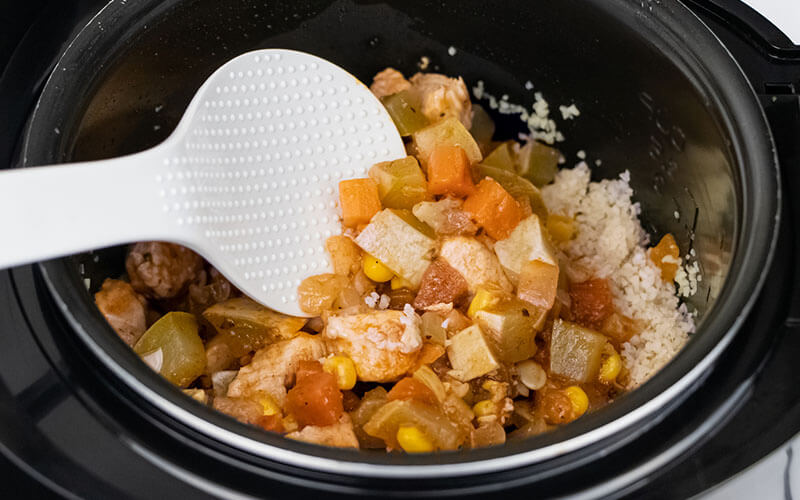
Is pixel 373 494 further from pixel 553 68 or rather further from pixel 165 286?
pixel 553 68

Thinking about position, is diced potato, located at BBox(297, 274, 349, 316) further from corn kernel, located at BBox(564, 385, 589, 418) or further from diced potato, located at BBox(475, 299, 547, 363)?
corn kernel, located at BBox(564, 385, 589, 418)

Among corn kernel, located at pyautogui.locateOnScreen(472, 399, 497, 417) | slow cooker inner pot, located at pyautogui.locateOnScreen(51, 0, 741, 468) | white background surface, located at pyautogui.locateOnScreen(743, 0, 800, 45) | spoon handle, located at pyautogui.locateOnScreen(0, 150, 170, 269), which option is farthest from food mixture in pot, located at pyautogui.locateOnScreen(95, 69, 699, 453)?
white background surface, located at pyautogui.locateOnScreen(743, 0, 800, 45)

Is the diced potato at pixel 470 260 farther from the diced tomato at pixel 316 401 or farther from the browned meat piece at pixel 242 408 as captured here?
the browned meat piece at pixel 242 408

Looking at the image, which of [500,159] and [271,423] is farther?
[500,159]

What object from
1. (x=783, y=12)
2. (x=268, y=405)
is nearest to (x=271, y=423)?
(x=268, y=405)

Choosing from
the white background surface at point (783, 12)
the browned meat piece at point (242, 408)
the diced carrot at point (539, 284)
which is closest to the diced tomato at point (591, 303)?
the diced carrot at point (539, 284)

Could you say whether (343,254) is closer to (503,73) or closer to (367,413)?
(367,413)
